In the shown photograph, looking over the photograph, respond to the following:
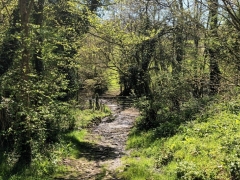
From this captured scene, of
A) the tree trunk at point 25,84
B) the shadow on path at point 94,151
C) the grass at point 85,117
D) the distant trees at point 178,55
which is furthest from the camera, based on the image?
the grass at point 85,117

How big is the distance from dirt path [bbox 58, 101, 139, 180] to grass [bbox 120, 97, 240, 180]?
2.12 ft

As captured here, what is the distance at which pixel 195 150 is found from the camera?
8.62 m

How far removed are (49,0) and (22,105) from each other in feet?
33.6

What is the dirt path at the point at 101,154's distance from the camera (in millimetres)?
9672

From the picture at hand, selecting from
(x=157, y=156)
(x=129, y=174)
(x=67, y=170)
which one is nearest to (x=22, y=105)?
(x=67, y=170)

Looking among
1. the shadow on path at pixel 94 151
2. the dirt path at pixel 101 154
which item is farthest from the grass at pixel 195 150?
the shadow on path at pixel 94 151

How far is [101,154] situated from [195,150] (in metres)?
5.04

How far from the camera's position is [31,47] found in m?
8.94

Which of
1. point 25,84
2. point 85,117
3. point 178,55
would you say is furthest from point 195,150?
point 85,117

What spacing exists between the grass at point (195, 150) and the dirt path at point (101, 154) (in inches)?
25.5

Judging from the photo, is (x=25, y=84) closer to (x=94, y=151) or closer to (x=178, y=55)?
(x=94, y=151)

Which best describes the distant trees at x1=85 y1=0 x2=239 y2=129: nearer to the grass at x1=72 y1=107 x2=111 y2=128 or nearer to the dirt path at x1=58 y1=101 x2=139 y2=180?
the dirt path at x1=58 y1=101 x2=139 y2=180

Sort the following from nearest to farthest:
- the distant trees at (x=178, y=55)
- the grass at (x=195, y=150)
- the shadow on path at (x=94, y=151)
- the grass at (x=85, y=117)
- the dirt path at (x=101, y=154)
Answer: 1. the grass at (x=195, y=150)
2. the dirt path at (x=101, y=154)
3. the shadow on path at (x=94, y=151)
4. the distant trees at (x=178, y=55)
5. the grass at (x=85, y=117)

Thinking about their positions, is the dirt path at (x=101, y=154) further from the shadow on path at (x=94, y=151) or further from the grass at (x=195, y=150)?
the grass at (x=195, y=150)
